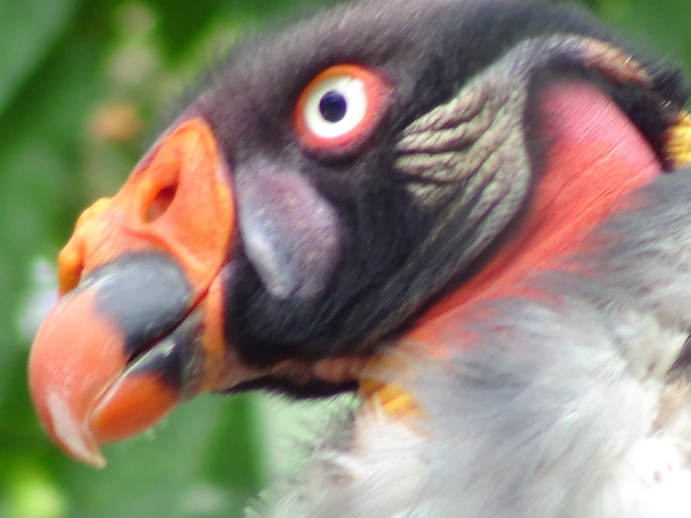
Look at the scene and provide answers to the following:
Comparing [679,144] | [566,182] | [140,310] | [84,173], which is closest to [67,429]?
[140,310]

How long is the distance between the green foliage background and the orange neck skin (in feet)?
1.56

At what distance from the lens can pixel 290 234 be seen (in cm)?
60

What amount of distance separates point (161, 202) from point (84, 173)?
86cm

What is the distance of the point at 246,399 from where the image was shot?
131 cm

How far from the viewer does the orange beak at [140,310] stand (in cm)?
56

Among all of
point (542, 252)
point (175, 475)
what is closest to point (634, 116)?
point (542, 252)

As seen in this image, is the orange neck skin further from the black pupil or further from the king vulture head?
the black pupil

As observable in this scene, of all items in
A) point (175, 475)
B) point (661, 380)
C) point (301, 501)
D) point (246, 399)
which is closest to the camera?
point (661, 380)

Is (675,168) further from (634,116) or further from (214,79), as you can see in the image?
(214,79)

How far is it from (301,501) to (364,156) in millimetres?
280

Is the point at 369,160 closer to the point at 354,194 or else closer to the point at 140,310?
the point at 354,194

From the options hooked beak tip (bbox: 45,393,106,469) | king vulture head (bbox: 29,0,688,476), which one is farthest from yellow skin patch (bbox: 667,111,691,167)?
hooked beak tip (bbox: 45,393,106,469)

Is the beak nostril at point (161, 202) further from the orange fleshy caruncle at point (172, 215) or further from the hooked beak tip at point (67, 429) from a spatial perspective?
the hooked beak tip at point (67, 429)

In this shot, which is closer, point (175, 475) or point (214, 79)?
point (214, 79)
